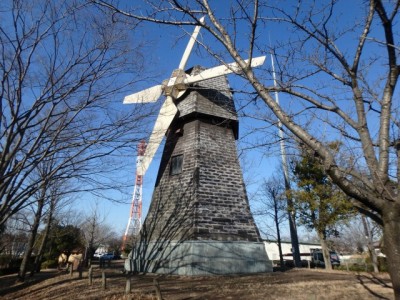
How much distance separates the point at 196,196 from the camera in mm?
11492

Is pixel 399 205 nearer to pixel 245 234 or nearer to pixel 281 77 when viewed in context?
pixel 281 77

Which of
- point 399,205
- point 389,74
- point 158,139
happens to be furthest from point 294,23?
point 158,139

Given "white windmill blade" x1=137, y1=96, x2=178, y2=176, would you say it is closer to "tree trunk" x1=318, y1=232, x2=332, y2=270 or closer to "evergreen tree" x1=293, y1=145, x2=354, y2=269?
"evergreen tree" x1=293, y1=145, x2=354, y2=269

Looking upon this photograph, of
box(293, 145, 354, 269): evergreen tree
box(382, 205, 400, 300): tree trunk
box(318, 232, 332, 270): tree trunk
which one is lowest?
box(382, 205, 400, 300): tree trunk

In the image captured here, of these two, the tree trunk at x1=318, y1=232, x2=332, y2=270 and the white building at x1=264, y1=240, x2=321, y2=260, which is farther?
the white building at x1=264, y1=240, x2=321, y2=260

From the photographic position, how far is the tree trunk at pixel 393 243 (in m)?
3.37

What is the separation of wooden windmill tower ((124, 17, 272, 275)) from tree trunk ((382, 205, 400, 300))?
6071 mm

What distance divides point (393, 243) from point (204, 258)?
7.73 m

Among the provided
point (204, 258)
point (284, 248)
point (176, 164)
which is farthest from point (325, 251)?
point (284, 248)

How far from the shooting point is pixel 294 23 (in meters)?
5.27

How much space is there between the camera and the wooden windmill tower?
10.8 m

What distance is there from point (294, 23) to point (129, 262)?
11.1m

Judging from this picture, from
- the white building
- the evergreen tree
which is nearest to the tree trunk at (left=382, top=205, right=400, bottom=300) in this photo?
the evergreen tree

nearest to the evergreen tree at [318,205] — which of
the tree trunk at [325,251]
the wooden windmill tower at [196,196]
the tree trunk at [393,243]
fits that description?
the tree trunk at [325,251]
